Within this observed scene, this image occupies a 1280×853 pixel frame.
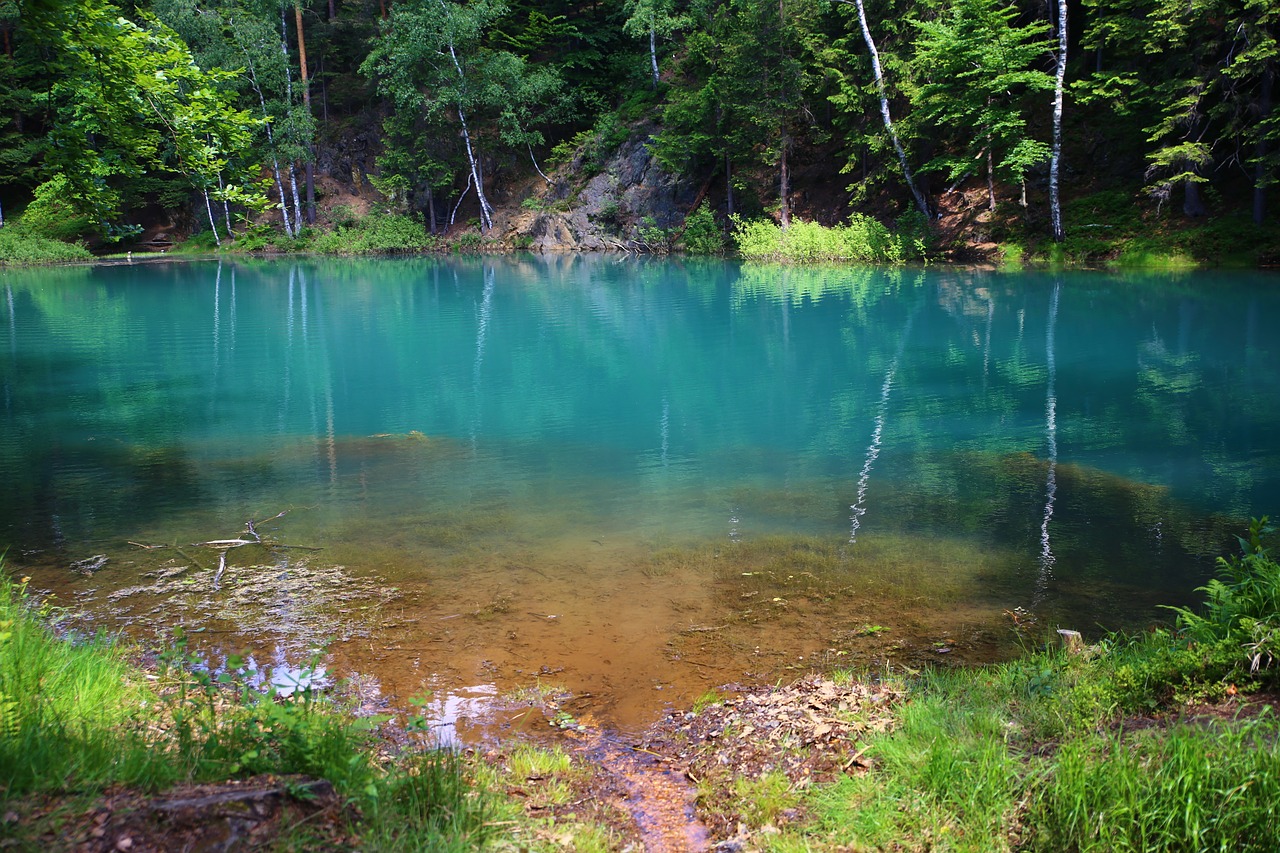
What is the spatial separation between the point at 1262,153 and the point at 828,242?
15.2m

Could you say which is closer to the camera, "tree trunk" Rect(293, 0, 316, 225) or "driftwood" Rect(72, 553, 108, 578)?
"driftwood" Rect(72, 553, 108, 578)

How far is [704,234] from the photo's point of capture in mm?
43906

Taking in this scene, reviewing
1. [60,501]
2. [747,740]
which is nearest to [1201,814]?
[747,740]

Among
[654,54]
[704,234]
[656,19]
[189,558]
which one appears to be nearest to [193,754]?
[189,558]

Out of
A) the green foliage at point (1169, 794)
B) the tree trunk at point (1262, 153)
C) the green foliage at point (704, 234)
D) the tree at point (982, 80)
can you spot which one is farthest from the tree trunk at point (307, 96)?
the green foliage at point (1169, 794)

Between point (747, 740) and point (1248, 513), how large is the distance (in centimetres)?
682

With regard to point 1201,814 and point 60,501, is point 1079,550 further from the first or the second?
point 60,501

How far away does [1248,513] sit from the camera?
875cm

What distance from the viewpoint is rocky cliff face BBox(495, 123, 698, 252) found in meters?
47.1

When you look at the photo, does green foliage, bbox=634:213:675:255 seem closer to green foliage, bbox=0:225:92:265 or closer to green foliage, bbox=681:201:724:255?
green foliage, bbox=681:201:724:255

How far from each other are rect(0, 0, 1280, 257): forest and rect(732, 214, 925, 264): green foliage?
0.99m

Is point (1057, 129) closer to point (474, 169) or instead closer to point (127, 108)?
point (127, 108)

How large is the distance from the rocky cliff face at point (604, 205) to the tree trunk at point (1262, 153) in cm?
2548

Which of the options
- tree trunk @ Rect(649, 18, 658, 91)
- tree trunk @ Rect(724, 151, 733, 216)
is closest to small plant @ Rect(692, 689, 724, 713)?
tree trunk @ Rect(724, 151, 733, 216)
